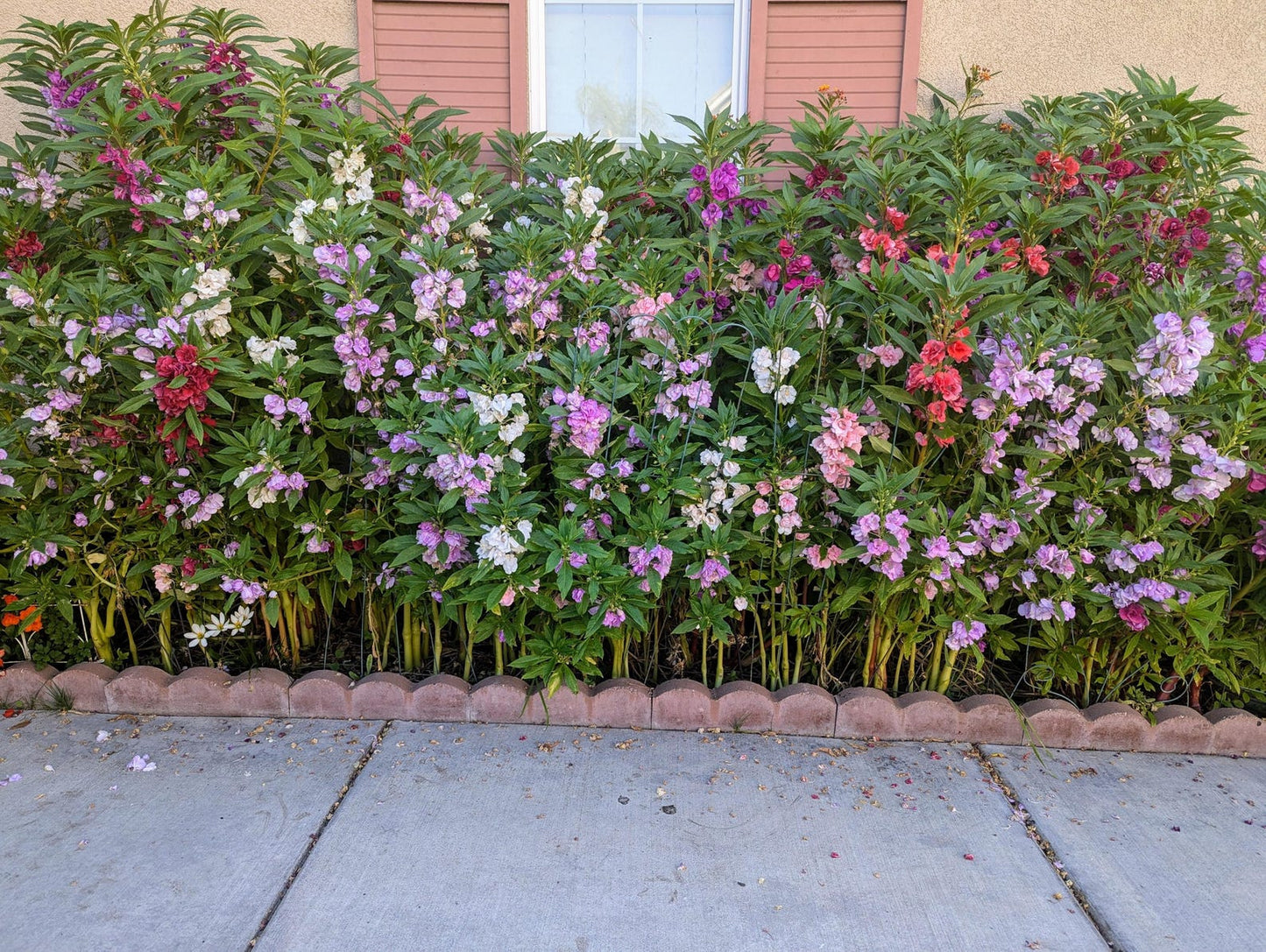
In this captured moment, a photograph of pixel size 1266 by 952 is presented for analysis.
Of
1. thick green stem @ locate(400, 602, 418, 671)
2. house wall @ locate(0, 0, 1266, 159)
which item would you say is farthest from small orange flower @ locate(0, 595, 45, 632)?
house wall @ locate(0, 0, 1266, 159)

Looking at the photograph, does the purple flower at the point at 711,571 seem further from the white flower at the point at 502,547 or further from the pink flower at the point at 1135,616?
the pink flower at the point at 1135,616

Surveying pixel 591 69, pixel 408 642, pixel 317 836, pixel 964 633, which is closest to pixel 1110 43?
pixel 591 69

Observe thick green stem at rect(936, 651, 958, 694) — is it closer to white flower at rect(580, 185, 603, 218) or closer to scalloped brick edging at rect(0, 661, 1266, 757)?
scalloped brick edging at rect(0, 661, 1266, 757)

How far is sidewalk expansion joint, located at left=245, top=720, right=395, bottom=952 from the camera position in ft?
6.19

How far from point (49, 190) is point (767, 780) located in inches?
117

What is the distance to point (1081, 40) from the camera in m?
3.51

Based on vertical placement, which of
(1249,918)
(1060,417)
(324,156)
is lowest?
(1249,918)

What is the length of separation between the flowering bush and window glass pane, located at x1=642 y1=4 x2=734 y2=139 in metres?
0.98

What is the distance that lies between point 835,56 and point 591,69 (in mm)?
1068

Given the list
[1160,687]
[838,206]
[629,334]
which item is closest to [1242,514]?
[1160,687]

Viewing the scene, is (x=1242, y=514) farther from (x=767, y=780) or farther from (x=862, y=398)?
(x=767, y=780)

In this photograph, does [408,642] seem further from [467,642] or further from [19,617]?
[19,617]

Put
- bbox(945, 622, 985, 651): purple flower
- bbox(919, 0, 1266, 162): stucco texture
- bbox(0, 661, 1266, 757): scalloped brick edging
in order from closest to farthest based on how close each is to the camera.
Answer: bbox(945, 622, 985, 651): purple flower, bbox(0, 661, 1266, 757): scalloped brick edging, bbox(919, 0, 1266, 162): stucco texture

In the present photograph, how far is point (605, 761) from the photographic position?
249 centimetres
